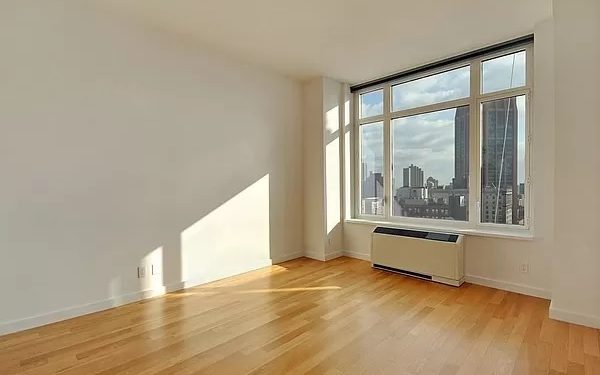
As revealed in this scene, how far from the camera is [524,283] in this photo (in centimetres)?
343

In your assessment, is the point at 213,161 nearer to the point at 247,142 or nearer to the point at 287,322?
the point at 247,142

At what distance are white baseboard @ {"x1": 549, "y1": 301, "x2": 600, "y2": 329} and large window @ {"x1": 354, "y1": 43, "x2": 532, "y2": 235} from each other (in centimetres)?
108

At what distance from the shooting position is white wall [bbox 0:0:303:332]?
2.66m

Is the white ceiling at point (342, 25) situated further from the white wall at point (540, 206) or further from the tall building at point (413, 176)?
the tall building at point (413, 176)

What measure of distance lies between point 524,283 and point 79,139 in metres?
4.87

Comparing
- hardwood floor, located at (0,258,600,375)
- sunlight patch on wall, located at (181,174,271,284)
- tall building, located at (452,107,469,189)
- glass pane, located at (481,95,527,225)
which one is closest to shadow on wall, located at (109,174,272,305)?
sunlight patch on wall, located at (181,174,271,284)

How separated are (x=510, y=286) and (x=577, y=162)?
1573 mm

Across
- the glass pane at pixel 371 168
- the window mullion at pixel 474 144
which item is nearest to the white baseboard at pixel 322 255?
the glass pane at pixel 371 168

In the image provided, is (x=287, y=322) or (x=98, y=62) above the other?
(x=98, y=62)

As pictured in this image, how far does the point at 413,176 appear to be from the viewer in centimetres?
468

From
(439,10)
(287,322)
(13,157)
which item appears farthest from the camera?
(439,10)

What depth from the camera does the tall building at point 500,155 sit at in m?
3.67

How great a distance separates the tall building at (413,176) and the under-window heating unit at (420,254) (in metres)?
0.79

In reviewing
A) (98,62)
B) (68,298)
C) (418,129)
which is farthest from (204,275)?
(418,129)
